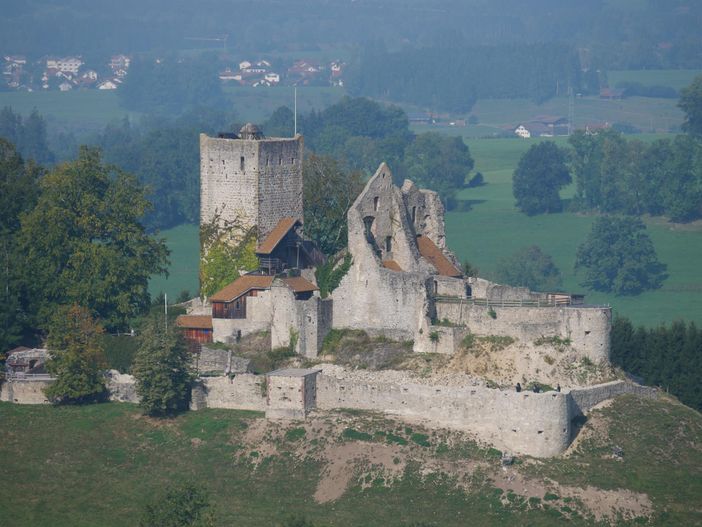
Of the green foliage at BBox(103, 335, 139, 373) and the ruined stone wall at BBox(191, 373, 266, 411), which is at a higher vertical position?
the green foliage at BBox(103, 335, 139, 373)

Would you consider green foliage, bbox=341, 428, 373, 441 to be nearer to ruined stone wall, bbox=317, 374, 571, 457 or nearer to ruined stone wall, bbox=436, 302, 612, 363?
ruined stone wall, bbox=317, 374, 571, 457

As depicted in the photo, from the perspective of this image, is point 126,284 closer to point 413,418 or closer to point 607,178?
point 413,418

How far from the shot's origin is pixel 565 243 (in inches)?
5162

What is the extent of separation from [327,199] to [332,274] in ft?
30.8

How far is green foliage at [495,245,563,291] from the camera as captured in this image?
11862 centimetres

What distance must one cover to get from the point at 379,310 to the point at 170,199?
221ft

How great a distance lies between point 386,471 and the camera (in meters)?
61.2

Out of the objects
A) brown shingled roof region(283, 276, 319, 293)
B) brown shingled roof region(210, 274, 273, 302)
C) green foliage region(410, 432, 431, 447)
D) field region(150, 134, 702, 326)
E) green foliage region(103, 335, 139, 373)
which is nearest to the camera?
green foliage region(410, 432, 431, 447)

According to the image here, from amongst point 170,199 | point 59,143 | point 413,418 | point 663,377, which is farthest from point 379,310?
point 59,143

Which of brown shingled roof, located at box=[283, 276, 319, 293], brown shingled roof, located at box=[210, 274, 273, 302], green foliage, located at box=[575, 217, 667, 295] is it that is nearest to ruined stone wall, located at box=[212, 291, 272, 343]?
brown shingled roof, located at box=[210, 274, 273, 302]

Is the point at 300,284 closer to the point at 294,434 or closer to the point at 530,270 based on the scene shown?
the point at 294,434

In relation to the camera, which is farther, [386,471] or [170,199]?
[170,199]

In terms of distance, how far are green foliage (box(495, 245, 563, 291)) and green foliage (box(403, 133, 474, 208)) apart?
1561cm

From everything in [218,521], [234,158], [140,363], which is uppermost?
[234,158]
